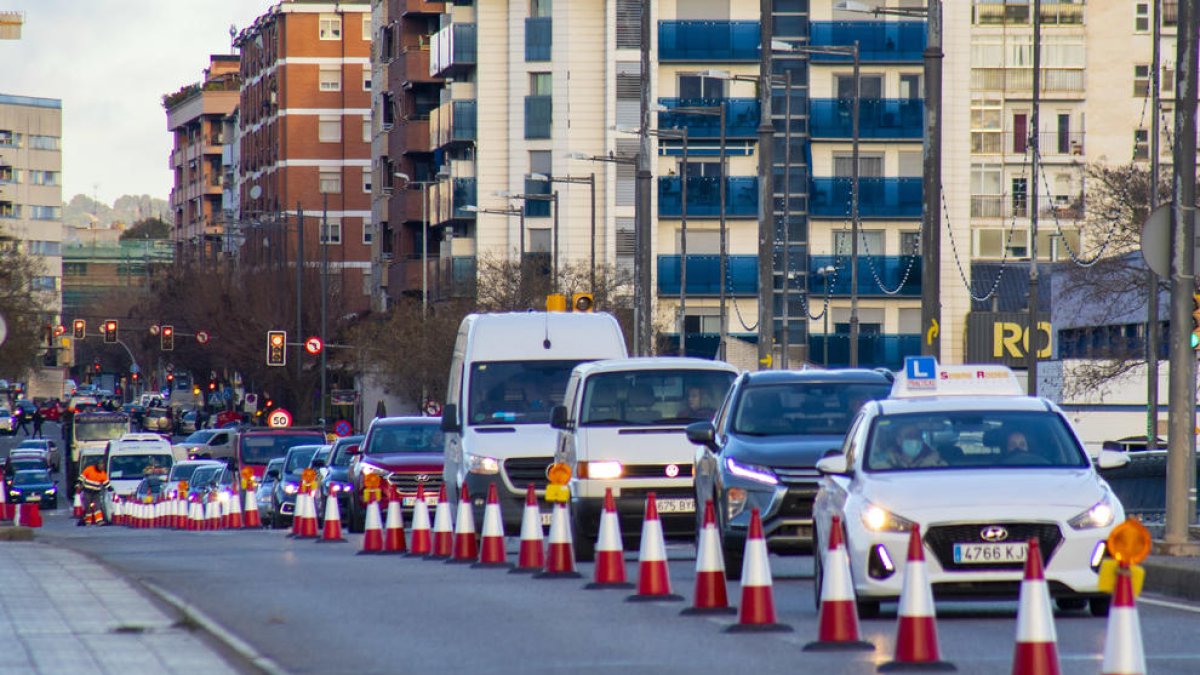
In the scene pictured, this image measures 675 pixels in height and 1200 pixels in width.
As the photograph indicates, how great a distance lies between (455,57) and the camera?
10012cm

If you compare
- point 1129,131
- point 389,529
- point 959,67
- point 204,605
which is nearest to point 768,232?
point 389,529

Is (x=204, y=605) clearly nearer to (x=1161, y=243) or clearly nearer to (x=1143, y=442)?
(x=1161, y=243)

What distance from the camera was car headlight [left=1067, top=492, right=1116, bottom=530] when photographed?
16016 mm

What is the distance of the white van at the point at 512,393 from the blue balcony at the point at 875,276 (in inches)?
2595

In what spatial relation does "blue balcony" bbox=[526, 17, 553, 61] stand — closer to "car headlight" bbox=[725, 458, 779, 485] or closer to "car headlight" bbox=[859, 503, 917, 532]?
"car headlight" bbox=[725, 458, 779, 485]

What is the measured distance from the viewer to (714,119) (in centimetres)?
9688

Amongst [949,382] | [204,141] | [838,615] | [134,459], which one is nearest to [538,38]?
[134,459]

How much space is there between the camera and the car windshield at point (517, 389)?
28.2 metres

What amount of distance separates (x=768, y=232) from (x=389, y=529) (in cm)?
1603

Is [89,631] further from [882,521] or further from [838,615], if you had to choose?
[882,521]

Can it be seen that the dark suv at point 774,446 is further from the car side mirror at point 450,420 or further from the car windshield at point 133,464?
the car windshield at point 133,464

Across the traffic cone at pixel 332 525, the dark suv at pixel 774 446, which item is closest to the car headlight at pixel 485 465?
the traffic cone at pixel 332 525

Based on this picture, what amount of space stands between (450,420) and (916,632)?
15628mm

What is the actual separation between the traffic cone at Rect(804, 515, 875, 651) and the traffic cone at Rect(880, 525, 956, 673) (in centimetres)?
93
